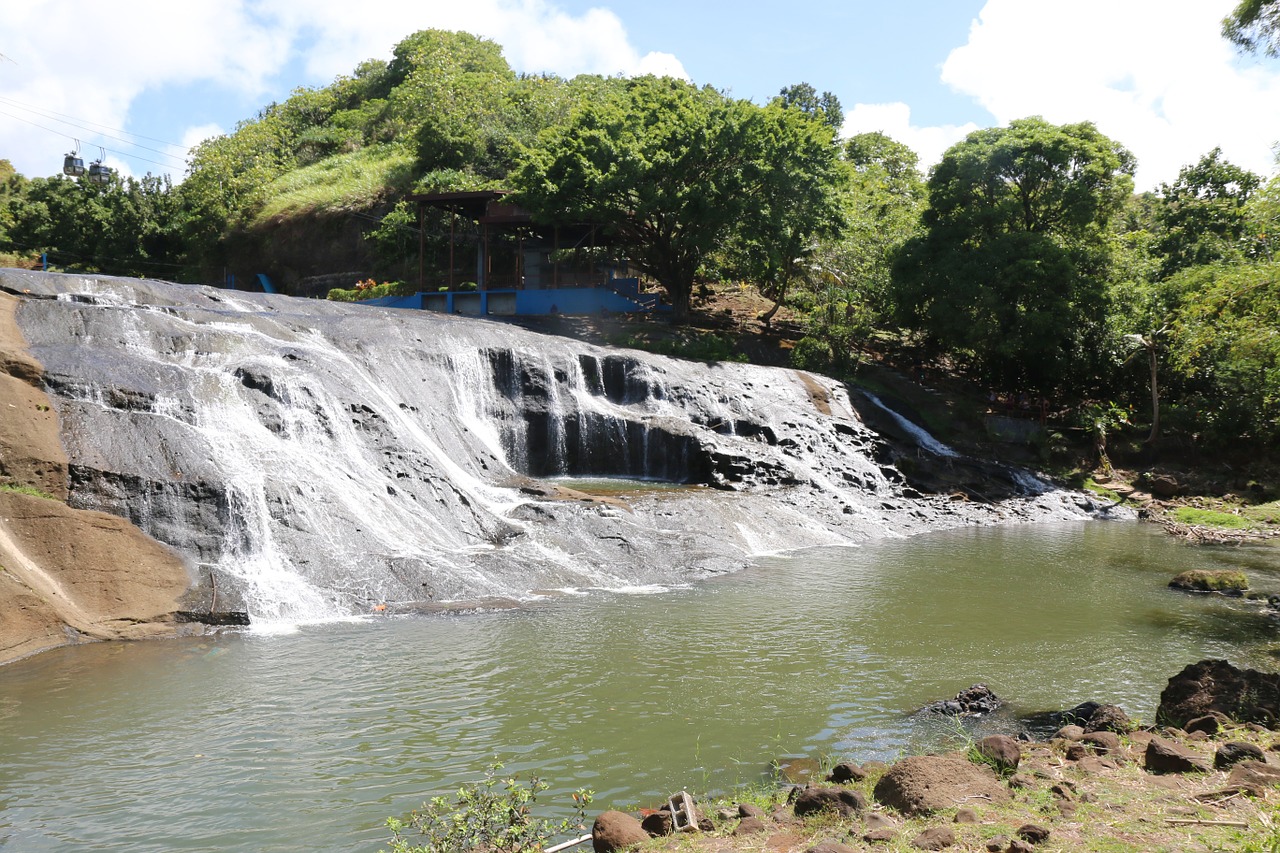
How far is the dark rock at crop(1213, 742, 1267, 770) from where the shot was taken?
6.05 metres

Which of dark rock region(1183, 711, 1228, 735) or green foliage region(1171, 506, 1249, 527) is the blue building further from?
dark rock region(1183, 711, 1228, 735)

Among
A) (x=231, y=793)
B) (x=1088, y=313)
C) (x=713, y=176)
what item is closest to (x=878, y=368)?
(x=1088, y=313)

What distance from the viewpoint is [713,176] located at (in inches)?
1280

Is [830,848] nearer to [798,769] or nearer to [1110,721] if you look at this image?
[798,769]

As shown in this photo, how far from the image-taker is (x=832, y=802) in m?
5.84

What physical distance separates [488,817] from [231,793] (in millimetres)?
2563

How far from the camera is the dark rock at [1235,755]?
6047mm

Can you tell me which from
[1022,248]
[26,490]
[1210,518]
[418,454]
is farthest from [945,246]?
[26,490]

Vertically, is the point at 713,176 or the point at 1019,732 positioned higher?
the point at 713,176

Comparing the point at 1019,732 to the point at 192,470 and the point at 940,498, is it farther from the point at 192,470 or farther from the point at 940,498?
the point at 940,498

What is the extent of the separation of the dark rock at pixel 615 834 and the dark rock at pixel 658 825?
0.05 metres

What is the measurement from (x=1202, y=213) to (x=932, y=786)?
37739 millimetres

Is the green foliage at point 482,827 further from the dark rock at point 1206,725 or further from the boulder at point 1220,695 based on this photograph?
the boulder at point 1220,695

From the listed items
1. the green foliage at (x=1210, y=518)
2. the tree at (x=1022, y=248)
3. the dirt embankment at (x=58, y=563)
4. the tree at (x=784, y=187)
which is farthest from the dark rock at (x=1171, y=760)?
the tree at (x=784, y=187)
